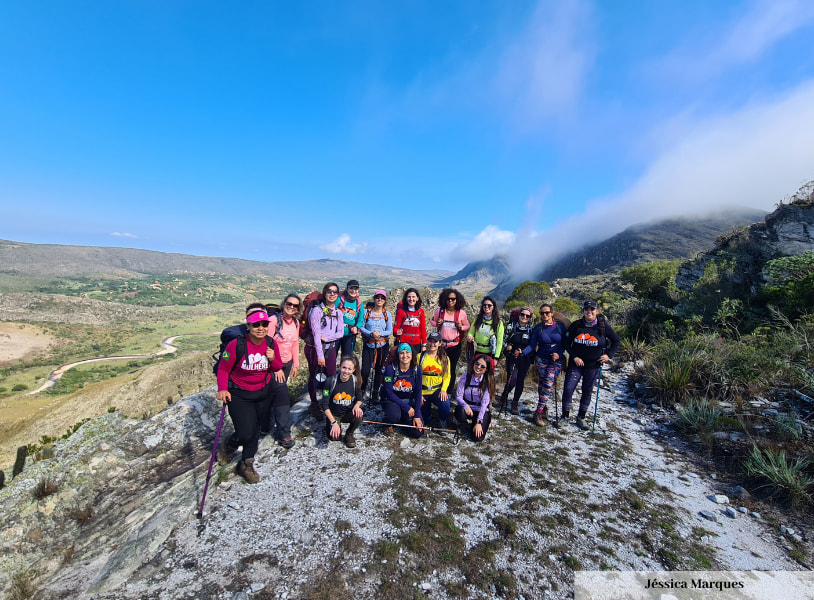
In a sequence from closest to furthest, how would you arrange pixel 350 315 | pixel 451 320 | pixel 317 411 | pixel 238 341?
pixel 238 341 → pixel 317 411 → pixel 350 315 → pixel 451 320

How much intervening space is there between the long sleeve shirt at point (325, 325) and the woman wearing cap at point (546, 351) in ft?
12.1

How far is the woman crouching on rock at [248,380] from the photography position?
4102mm

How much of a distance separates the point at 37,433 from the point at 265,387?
23.0m

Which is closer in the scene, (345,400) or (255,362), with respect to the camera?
(255,362)

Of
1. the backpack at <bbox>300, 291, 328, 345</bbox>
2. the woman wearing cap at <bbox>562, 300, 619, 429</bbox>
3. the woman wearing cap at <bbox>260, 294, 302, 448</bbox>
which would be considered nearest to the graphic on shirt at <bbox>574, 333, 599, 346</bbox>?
the woman wearing cap at <bbox>562, 300, 619, 429</bbox>

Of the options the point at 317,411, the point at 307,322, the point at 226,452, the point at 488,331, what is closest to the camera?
the point at 226,452

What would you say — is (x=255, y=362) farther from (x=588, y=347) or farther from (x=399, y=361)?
(x=588, y=347)

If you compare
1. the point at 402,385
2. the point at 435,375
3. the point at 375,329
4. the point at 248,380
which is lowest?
the point at 402,385

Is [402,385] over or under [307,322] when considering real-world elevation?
under

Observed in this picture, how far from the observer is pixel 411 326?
5.98 meters

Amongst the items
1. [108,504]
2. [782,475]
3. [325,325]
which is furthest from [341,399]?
[782,475]

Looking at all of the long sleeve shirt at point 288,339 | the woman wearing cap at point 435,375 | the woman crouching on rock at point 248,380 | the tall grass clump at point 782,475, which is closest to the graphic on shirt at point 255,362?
the woman crouching on rock at point 248,380

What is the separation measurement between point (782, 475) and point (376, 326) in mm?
5936

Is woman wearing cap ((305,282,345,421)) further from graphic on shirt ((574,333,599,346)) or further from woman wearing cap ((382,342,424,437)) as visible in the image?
A: graphic on shirt ((574,333,599,346))
